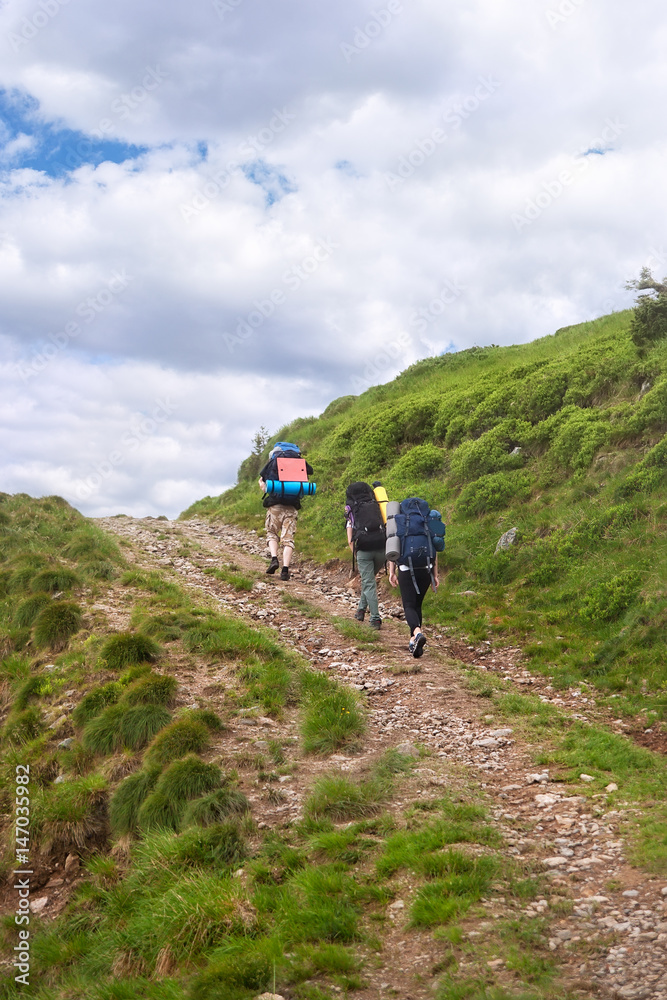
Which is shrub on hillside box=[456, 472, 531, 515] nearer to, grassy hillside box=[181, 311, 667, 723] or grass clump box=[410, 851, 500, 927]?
grassy hillside box=[181, 311, 667, 723]

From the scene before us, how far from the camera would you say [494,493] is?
16.4 m

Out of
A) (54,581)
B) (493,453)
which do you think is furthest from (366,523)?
(54,581)

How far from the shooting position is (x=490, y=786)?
22.6 ft

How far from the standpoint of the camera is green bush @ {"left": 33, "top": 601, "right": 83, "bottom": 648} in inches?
467

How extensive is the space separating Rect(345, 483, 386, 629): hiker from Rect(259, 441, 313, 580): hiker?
3.64 meters

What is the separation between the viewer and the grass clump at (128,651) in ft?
33.8

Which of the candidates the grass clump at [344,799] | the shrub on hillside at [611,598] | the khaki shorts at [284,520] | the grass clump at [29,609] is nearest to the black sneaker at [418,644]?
→ the shrub on hillside at [611,598]

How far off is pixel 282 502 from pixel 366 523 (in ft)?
14.5

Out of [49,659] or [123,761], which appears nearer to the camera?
[123,761]

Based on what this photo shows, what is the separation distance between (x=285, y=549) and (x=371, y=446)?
26.6ft

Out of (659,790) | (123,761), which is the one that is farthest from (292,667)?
(659,790)

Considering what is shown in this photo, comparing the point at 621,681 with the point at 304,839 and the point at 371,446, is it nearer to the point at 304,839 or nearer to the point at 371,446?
the point at 304,839

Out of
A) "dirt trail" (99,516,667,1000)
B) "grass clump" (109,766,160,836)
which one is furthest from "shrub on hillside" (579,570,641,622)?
"grass clump" (109,766,160,836)

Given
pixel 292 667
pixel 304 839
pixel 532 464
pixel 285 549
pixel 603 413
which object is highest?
pixel 603 413
